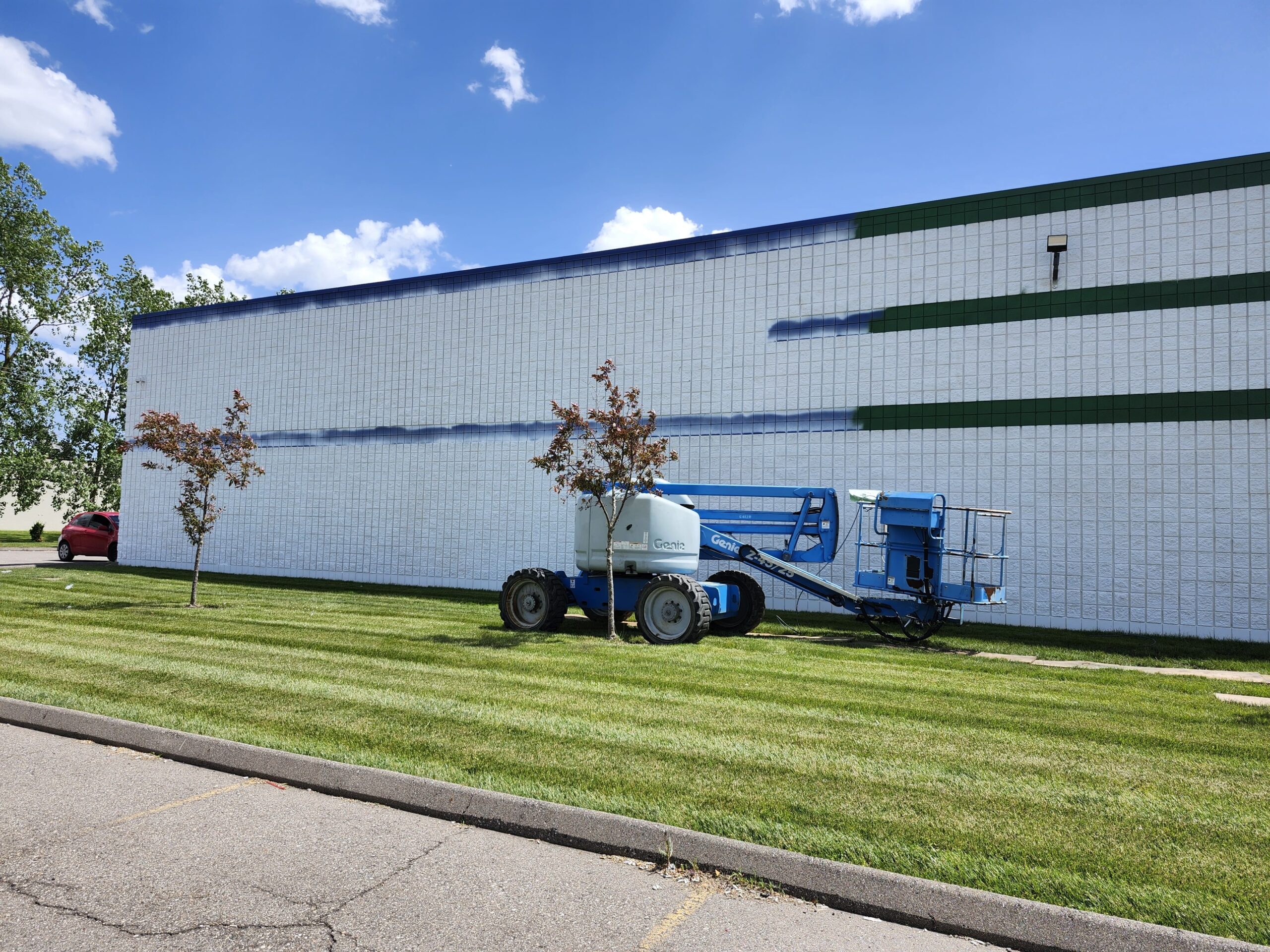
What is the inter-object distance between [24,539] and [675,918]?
60.7m

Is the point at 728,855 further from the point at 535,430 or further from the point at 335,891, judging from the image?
the point at 535,430

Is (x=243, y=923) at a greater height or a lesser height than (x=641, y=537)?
lesser

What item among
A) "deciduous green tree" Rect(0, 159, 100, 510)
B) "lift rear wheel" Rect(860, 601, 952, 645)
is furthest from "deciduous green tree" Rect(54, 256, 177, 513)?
"lift rear wheel" Rect(860, 601, 952, 645)

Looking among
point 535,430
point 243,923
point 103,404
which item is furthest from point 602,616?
point 103,404

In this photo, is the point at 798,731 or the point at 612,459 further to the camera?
the point at 612,459

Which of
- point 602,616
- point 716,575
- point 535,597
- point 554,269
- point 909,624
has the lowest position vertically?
point 602,616

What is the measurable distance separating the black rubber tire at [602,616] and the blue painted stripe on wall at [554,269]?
9.76 metres

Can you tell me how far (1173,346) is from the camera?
16.5 meters

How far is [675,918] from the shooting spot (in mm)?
4098

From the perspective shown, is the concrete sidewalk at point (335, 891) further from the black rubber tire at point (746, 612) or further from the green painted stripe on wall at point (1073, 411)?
the green painted stripe on wall at point (1073, 411)

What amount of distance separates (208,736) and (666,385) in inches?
616

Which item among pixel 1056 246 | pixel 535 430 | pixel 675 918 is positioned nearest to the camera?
pixel 675 918

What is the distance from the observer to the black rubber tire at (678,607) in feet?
43.4

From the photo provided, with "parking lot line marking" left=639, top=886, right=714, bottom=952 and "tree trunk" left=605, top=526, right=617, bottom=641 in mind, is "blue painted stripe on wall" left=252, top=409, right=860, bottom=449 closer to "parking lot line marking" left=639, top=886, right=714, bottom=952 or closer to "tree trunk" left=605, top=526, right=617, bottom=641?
"tree trunk" left=605, top=526, right=617, bottom=641
